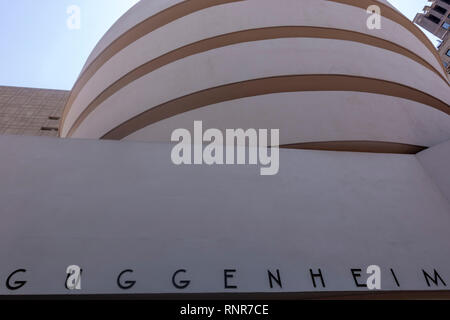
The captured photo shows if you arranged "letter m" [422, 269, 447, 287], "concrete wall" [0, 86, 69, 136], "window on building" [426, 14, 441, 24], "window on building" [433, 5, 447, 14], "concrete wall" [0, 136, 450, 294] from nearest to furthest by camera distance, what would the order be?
"concrete wall" [0, 136, 450, 294] < "letter m" [422, 269, 447, 287] < "concrete wall" [0, 86, 69, 136] < "window on building" [433, 5, 447, 14] < "window on building" [426, 14, 441, 24]

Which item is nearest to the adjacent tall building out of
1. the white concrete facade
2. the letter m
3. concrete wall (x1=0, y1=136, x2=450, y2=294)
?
the white concrete facade

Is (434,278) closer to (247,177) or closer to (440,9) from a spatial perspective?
(247,177)

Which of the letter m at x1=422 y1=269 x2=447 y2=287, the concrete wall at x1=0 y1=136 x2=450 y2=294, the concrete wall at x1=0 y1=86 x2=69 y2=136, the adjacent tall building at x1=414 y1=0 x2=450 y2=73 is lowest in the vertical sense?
the letter m at x1=422 y1=269 x2=447 y2=287

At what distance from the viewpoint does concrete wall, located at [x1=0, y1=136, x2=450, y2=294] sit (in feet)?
12.5

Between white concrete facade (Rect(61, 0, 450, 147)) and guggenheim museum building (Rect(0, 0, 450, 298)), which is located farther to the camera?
white concrete facade (Rect(61, 0, 450, 147))

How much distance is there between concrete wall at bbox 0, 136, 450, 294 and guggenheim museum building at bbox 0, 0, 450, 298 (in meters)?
0.02

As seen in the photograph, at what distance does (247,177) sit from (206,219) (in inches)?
42.8

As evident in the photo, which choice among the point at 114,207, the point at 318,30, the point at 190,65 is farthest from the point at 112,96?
the point at 318,30

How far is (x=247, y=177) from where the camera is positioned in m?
5.09

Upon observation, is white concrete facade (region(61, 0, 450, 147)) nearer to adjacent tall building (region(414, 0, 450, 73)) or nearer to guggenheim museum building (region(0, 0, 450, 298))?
guggenheim museum building (region(0, 0, 450, 298))

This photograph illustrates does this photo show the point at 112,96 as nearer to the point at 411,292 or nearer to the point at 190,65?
the point at 190,65

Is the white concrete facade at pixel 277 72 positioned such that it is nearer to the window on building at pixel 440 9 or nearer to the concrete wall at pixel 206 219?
the concrete wall at pixel 206 219

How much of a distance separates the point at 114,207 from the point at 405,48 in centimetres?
931

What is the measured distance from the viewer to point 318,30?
26.8 ft
